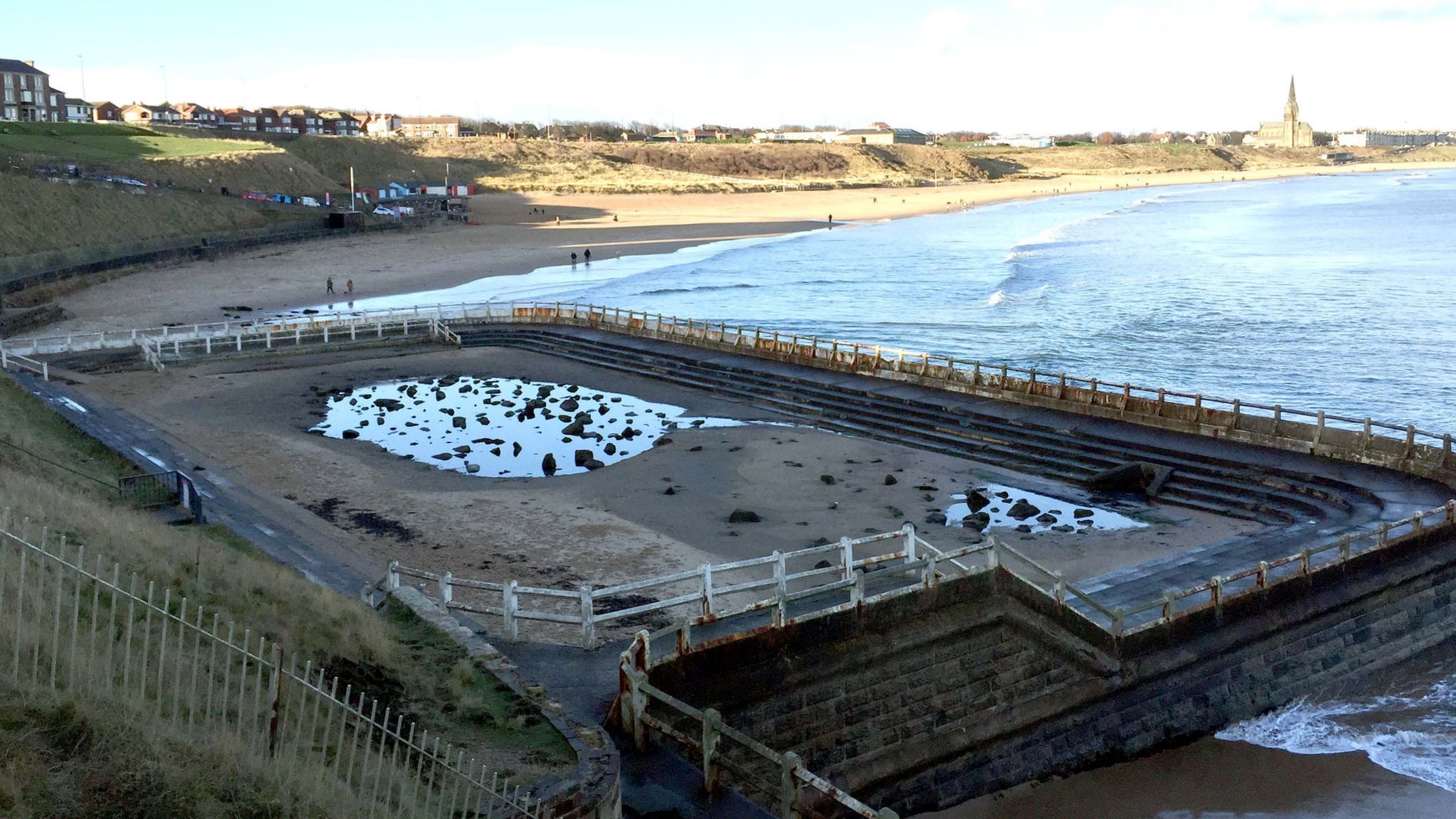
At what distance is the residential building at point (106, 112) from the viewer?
592 feet

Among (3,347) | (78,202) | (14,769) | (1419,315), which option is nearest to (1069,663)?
(14,769)

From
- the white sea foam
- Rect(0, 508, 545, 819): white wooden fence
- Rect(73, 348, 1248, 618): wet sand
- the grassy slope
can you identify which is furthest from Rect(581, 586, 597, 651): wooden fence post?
the white sea foam

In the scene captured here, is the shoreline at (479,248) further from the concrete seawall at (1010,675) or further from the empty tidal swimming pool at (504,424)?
the concrete seawall at (1010,675)

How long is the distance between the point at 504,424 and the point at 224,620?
67.2 feet

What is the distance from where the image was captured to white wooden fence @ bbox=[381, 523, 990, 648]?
1339 cm

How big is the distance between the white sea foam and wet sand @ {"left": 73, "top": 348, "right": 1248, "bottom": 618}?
3.48 meters

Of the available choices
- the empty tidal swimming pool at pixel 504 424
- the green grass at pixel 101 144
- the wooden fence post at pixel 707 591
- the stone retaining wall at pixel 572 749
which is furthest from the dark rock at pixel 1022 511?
the green grass at pixel 101 144

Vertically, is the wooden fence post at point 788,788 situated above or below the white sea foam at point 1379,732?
above

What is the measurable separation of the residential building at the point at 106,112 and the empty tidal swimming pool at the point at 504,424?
559ft

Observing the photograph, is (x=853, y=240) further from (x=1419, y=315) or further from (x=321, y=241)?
(x=1419, y=315)

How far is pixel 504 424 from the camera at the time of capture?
106 ft

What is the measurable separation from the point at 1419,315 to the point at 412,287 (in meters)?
51.0

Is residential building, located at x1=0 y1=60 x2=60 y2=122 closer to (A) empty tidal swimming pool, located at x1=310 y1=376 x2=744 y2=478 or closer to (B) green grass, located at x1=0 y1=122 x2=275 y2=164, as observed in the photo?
(B) green grass, located at x1=0 y1=122 x2=275 y2=164

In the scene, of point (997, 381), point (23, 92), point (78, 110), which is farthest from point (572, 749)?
point (78, 110)
